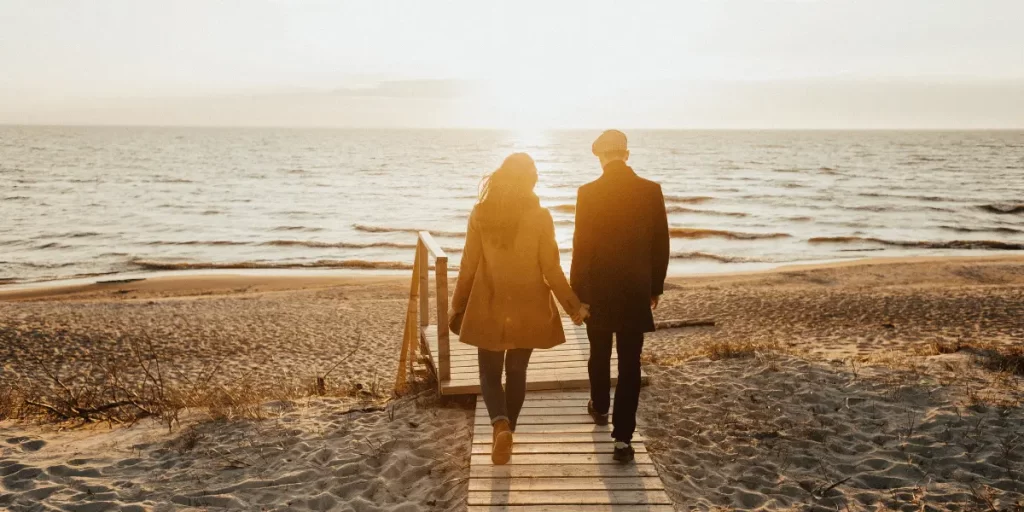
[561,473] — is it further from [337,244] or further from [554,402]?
[337,244]

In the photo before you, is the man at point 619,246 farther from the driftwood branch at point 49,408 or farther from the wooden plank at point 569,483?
the driftwood branch at point 49,408

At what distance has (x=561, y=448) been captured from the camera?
4.43 metres

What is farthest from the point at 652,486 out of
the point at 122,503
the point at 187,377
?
the point at 187,377

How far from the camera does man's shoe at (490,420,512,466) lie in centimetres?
420

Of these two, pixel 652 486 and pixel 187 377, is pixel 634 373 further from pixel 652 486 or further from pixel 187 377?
pixel 187 377

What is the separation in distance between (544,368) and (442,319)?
100 centimetres

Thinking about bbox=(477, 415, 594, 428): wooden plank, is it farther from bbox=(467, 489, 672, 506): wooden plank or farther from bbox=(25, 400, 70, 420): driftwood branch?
bbox=(25, 400, 70, 420): driftwood branch

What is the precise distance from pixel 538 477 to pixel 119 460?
291cm

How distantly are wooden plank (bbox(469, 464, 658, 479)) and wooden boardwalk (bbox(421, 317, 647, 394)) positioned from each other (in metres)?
1.40

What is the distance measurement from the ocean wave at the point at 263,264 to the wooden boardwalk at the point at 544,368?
50.5 feet

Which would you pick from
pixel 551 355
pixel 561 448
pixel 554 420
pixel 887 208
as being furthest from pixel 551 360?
pixel 887 208

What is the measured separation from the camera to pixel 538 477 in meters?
4.07

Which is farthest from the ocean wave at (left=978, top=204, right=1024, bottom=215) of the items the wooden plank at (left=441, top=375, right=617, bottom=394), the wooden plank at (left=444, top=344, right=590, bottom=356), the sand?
the sand

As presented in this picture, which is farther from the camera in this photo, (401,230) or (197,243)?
(401,230)
